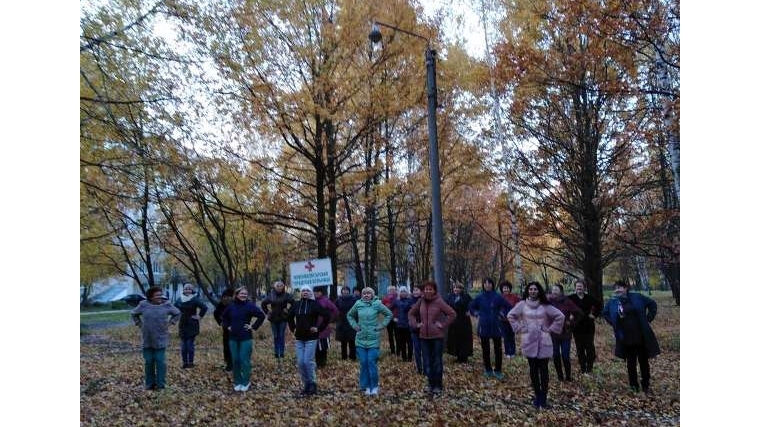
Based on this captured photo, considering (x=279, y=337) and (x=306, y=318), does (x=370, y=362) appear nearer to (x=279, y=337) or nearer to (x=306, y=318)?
(x=306, y=318)

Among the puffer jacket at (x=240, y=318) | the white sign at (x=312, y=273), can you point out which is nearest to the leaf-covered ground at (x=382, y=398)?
the puffer jacket at (x=240, y=318)

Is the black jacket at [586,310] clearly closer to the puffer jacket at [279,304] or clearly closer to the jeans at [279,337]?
the puffer jacket at [279,304]

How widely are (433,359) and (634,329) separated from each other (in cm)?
250

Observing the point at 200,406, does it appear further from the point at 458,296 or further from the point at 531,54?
the point at 531,54

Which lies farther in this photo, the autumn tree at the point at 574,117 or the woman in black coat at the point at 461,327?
the woman in black coat at the point at 461,327

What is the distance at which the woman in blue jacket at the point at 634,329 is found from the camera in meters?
6.87

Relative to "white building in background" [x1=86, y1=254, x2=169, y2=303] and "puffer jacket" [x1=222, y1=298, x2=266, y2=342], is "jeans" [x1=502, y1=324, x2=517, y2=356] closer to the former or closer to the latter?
"puffer jacket" [x1=222, y1=298, x2=266, y2=342]

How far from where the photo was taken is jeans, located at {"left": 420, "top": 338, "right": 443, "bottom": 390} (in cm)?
705

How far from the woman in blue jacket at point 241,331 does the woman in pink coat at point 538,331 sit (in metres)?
3.38

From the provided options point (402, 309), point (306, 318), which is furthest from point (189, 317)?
point (402, 309)

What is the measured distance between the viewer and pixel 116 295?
514 inches

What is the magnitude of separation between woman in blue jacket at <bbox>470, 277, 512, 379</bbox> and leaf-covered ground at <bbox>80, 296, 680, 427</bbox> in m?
0.27
